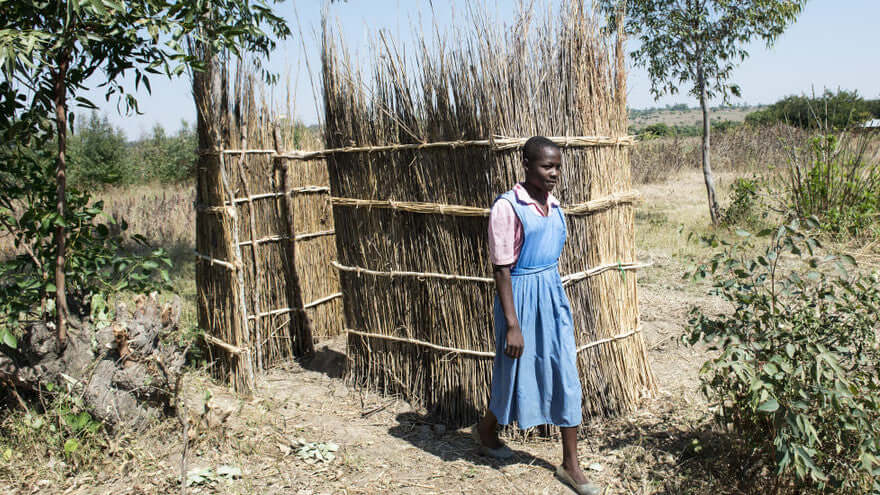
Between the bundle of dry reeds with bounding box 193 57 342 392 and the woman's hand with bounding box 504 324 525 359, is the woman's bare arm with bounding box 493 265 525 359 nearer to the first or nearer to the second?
the woman's hand with bounding box 504 324 525 359

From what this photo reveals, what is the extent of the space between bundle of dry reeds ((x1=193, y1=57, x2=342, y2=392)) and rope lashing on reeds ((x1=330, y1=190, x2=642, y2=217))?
1.00 meters

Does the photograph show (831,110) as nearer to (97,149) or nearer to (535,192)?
(535,192)

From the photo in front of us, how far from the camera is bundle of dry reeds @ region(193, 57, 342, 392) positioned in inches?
161

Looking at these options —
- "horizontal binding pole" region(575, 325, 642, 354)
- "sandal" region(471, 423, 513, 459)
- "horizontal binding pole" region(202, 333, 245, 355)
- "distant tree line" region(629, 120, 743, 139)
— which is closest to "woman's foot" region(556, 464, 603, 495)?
"sandal" region(471, 423, 513, 459)

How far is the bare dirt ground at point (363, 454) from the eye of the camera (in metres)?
2.93

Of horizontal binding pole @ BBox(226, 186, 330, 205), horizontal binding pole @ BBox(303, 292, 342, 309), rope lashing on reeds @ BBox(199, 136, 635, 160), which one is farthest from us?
horizontal binding pole @ BBox(303, 292, 342, 309)

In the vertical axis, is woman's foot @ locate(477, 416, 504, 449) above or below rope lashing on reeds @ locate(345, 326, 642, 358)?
below

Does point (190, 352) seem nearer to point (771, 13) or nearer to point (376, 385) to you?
point (376, 385)

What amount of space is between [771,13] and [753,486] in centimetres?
820

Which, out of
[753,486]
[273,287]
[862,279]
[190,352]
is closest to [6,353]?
[190,352]

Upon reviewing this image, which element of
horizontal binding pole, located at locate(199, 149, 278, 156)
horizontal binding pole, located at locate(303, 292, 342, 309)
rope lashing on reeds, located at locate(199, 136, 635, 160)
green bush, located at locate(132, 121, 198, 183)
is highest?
green bush, located at locate(132, 121, 198, 183)

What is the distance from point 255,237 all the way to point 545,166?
8.12 ft

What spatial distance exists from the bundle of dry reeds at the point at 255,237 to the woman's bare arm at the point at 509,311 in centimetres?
200

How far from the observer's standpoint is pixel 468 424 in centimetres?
365
